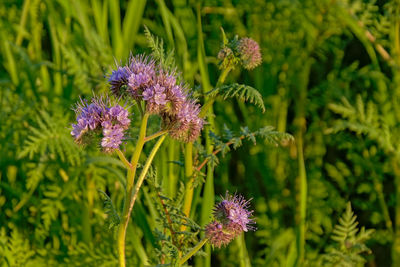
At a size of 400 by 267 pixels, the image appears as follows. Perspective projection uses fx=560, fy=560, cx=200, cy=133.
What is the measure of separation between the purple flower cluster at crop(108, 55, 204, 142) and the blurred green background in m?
0.65

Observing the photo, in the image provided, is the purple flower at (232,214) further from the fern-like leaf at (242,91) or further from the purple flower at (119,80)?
the purple flower at (119,80)

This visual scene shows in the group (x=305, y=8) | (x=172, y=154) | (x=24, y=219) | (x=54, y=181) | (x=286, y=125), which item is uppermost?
(x=305, y=8)

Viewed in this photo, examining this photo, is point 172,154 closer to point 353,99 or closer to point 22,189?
point 22,189

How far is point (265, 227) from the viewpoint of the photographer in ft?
7.12

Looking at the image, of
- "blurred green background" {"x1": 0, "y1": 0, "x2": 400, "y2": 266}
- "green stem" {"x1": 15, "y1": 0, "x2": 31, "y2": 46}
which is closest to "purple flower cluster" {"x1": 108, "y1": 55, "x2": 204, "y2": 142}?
"blurred green background" {"x1": 0, "y1": 0, "x2": 400, "y2": 266}

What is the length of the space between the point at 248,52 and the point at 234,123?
97 centimetres

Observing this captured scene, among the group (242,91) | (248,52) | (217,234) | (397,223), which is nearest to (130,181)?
(217,234)

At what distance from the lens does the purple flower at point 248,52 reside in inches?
52.6

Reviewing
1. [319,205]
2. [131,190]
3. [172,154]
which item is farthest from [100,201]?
[131,190]

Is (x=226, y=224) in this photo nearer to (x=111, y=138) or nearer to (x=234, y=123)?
(x=111, y=138)

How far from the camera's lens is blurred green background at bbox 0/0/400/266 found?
Answer: 2.00 metres

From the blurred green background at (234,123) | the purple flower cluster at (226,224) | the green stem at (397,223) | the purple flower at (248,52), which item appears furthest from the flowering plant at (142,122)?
the green stem at (397,223)

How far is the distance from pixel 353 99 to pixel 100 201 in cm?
122

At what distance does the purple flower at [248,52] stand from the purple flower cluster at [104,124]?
0.37 m
